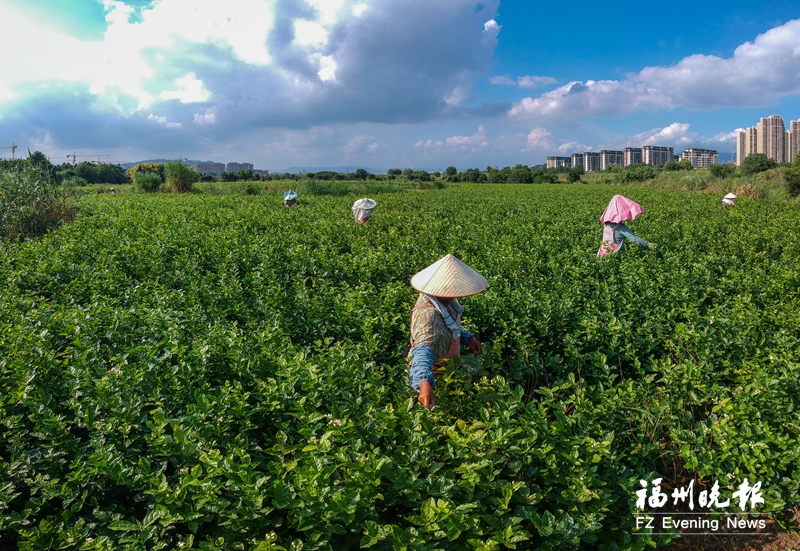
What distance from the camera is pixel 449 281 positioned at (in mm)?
3705

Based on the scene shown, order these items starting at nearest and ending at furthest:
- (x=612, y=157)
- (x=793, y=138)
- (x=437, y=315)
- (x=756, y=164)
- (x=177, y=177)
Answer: (x=437, y=315), (x=177, y=177), (x=756, y=164), (x=793, y=138), (x=612, y=157)

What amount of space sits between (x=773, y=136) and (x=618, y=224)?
99916mm

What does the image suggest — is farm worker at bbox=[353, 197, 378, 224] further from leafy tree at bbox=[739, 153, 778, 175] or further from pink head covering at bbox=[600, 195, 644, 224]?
leafy tree at bbox=[739, 153, 778, 175]

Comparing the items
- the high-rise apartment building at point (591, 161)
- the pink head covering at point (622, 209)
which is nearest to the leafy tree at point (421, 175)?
the pink head covering at point (622, 209)

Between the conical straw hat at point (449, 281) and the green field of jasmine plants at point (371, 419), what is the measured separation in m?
0.56

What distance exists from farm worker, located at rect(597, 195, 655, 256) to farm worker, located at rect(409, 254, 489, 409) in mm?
5025

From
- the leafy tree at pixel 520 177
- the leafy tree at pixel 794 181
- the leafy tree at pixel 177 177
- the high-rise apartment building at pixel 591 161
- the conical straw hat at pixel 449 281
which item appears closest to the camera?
the conical straw hat at pixel 449 281

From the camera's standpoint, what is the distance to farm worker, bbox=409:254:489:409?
344 cm

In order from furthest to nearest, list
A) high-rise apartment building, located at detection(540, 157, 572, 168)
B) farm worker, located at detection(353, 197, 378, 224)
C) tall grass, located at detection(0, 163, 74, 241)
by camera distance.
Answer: high-rise apartment building, located at detection(540, 157, 572, 168) < farm worker, located at detection(353, 197, 378, 224) < tall grass, located at detection(0, 163, 74, 241)

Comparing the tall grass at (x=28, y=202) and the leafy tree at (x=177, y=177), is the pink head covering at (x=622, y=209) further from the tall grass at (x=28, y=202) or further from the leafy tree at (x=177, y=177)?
the leafy tree at (x=177, y=177)

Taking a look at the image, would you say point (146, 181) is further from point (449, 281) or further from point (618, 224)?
point (449, 281)

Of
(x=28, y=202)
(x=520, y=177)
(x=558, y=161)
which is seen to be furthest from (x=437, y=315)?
(x=558, y=161)

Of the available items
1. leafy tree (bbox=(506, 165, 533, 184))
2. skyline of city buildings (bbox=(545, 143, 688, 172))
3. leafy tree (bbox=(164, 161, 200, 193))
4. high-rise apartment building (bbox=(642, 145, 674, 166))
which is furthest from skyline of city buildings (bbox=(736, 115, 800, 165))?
leafy tree (bbox=(164, 161, 200, 193))

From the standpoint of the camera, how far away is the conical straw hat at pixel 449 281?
3.66 meters
